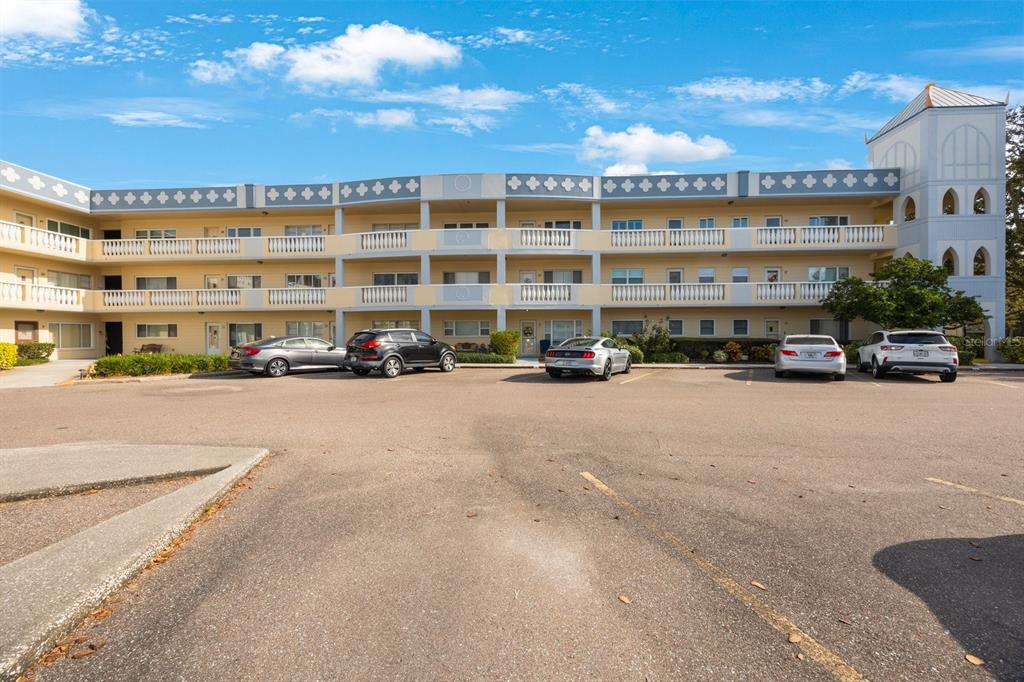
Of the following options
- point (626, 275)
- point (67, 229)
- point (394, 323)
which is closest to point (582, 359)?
point (626, 275)

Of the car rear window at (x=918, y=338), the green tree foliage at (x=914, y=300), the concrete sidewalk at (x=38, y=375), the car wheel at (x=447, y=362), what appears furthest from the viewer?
the green tree foliage at (x=914, y=300)

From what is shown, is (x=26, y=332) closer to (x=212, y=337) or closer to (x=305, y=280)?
(x=212, y=337)

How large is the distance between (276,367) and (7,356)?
497 inches

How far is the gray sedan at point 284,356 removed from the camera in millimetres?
19422

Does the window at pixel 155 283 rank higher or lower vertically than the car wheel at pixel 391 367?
higher

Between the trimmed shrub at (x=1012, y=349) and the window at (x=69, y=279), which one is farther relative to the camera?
the window at (x=69, y=279)

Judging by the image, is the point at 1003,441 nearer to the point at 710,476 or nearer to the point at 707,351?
the point at 710,476

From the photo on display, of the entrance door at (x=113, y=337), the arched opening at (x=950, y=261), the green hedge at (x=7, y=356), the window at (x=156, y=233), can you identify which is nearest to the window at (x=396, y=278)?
the window at (x=156, y=233)

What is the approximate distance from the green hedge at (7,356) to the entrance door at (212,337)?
8.59 metres

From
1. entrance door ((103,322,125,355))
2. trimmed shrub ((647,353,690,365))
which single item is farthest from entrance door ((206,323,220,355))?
trimmed shrub ((647,353,690,365))

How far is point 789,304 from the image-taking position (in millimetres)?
27109

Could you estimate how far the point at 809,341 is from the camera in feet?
61.5

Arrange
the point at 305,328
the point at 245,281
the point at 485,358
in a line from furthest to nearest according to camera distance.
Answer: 1. the point at 245,281
2. the point at 305,328
3. the point at 485,358

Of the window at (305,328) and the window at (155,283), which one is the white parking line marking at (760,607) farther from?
the window at (155,283)
